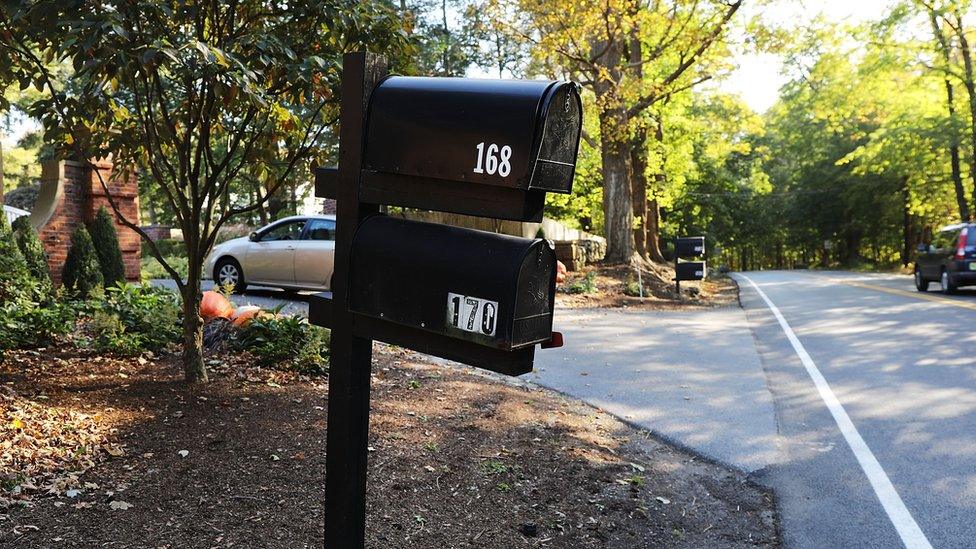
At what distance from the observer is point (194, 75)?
4.43 meters

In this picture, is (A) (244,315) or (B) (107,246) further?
(B) (107,246)

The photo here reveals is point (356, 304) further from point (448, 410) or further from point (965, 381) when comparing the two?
point (965, 381)

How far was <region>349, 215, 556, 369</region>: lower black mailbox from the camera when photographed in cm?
218

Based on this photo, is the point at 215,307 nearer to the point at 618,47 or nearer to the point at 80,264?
the point at 80,264

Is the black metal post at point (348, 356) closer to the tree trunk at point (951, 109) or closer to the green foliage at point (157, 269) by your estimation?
the green foliage at point (157, 269)

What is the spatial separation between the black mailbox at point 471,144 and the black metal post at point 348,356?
5 cm

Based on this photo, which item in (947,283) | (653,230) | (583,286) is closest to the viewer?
(583,286)

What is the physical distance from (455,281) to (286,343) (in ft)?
16.5

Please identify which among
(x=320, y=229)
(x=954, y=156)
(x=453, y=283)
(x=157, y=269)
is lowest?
(x=157, y=269)

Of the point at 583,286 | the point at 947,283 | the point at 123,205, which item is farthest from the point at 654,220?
the point at 123,205

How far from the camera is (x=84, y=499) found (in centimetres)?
382

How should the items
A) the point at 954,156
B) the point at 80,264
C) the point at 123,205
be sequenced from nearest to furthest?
1. the point at 80,264
2. the point at 123,205
3. the point at 954,156

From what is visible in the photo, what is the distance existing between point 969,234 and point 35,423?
788 inches

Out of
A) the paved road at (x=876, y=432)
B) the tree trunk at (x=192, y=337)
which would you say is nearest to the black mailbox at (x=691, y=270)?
the paved road at (x=876, y=432)
